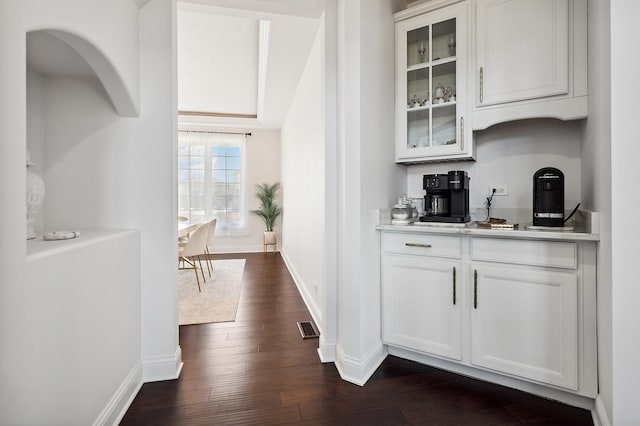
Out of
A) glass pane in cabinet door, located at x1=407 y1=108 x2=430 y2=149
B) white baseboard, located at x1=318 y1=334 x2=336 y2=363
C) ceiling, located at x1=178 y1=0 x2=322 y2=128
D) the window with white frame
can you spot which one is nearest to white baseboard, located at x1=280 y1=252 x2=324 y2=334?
white baseboard, located at x1=318 y1=334 x2=336 y2=363

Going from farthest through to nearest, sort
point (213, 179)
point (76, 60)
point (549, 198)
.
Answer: point (213, 179) → point (549, 198) → point (76, 60)

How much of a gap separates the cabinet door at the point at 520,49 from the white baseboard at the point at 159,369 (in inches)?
103

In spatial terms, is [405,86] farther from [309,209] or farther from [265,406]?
[265,406]

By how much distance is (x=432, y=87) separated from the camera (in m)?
2.25

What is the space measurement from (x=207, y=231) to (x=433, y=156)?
327cm

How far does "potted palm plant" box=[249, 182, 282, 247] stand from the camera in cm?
678

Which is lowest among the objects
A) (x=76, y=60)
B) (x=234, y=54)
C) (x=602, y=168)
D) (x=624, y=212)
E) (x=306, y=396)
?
(x=306, y=396)

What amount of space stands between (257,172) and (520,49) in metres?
5.81

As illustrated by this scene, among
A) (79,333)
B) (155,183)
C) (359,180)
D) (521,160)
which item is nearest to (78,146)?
(155,183)

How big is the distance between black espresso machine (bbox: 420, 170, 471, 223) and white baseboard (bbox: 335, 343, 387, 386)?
0.99 meters

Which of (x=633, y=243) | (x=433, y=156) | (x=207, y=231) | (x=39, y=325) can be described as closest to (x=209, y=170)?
(x=207, y=231)

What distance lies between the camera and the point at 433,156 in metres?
2.23

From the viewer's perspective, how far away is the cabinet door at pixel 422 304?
6.33 ft

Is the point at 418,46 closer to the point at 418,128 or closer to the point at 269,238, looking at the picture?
the point at 418,128
